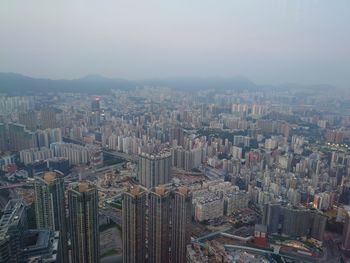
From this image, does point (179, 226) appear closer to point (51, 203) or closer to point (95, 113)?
point (51, 203)

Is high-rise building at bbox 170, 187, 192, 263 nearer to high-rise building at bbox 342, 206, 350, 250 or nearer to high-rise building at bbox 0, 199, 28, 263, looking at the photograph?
high-rise building at bbox 0, 199, 28, 263

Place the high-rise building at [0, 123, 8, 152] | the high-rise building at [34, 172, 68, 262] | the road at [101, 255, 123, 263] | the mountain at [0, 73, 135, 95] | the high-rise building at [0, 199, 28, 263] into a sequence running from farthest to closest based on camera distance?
the high-rise building at [0, 123, 8, 152]
the mountain at [0, 73, 135, 95]
the road at [101, 255, 123, 263]
the high-rise building at [34, 172, 68, 262]
the high-rise building at [0, 199, 28, 263]

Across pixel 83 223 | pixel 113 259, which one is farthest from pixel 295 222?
pixel 83 223

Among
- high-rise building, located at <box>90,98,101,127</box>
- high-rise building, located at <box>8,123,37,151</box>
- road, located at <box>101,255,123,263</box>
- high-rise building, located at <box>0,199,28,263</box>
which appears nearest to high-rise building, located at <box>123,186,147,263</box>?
road, located at <box>101,255,123,263</box>

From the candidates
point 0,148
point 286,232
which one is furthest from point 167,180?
point 0,148

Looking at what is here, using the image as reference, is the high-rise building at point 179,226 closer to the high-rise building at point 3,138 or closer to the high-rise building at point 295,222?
the high-rise building at point 295,222
